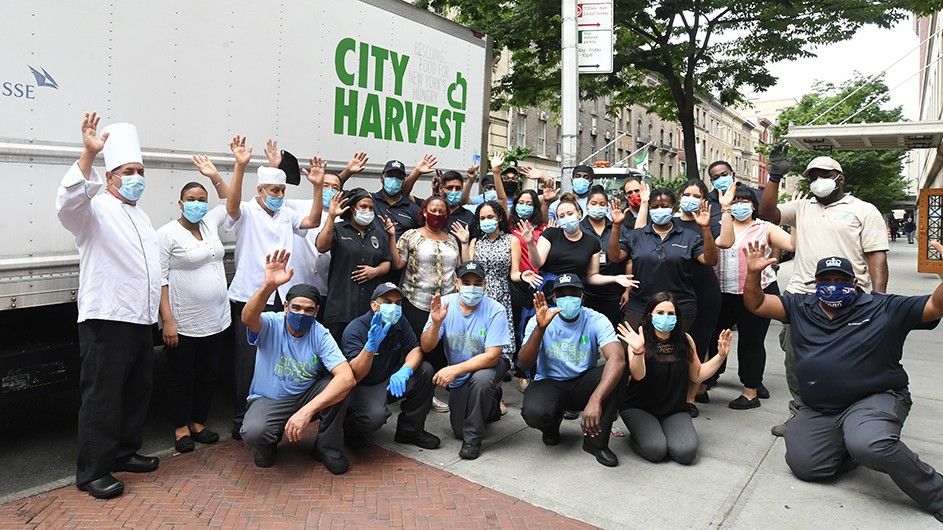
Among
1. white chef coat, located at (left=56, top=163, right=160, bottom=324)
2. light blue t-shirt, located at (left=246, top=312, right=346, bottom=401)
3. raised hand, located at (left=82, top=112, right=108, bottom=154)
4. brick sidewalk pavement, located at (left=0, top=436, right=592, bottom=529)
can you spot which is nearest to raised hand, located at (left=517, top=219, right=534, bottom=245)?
light blue t-shirt, located at (left=246, top=312, right=346, bottom=401)

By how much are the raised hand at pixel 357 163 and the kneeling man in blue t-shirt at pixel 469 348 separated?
1.33m

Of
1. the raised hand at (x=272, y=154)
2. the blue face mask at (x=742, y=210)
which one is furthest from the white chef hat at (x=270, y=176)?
the blue face mask at (x=742, y=210)

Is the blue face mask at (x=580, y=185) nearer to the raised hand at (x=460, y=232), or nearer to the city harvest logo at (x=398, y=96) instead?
the city harvest logo at (x=398, y=96)

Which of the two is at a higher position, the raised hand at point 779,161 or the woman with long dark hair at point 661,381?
the raised hand at point 779,161

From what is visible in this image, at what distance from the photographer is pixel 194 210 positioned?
170 inches

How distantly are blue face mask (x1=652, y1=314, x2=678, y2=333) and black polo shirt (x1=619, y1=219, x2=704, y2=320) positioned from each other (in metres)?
0.78

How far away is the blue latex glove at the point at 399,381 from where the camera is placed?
4.54 meters

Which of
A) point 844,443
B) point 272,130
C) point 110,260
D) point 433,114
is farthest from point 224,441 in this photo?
point 844,443

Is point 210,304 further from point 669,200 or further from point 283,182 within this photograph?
point 669,200

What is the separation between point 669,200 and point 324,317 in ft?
9.53

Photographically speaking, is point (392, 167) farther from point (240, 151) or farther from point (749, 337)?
point (749, 337)

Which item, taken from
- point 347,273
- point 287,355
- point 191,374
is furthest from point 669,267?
point 191,374

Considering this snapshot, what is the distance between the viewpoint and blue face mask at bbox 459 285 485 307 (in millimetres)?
4820

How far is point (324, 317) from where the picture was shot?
5.06 m
